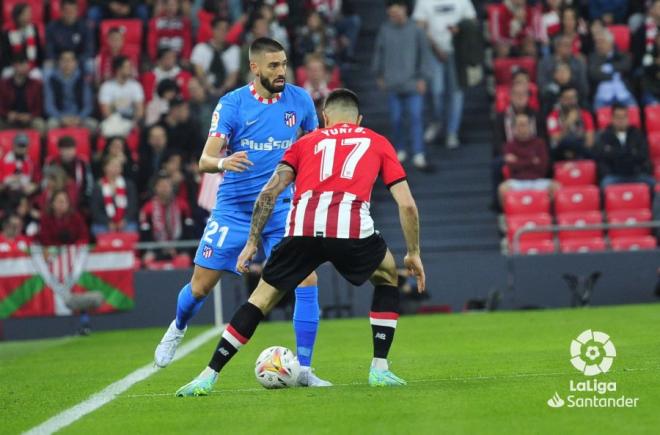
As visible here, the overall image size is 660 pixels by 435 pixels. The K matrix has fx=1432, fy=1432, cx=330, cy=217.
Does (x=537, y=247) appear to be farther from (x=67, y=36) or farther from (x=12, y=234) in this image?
(x=67, y=36)

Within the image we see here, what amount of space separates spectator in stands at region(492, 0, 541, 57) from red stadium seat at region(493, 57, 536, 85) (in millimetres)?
211

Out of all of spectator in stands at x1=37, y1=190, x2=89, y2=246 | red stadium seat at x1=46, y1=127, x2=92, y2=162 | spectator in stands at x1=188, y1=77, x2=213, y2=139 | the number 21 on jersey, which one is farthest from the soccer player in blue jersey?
red stadium seat at x1=46, y1=127, x2=92, y2=162

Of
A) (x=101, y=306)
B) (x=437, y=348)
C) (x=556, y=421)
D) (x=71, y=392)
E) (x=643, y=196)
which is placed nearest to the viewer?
(x=556, y=421)

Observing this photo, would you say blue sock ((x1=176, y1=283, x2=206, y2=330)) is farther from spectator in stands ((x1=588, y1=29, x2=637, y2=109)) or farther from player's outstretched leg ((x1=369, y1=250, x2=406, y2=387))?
spectator in stands ((x1=588, y1=29, x2=637, y2=109))

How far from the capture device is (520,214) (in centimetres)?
2002

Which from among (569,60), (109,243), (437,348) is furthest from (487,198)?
(437,348)

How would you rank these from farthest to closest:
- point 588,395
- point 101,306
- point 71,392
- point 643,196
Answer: point 643,196
point 101,306
point 71,392
point 588,395

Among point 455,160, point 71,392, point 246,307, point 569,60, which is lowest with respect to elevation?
point 71,392

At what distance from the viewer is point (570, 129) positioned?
20797 millimetres

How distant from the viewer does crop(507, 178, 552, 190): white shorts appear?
20.2m

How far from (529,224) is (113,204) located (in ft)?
19.1

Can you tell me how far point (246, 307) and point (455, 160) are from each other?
44.6 feet

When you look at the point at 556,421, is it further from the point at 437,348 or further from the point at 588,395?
the point at 437,348

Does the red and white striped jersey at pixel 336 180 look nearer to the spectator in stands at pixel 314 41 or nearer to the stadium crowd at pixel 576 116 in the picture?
the stadium crowd at pixel 576 116
